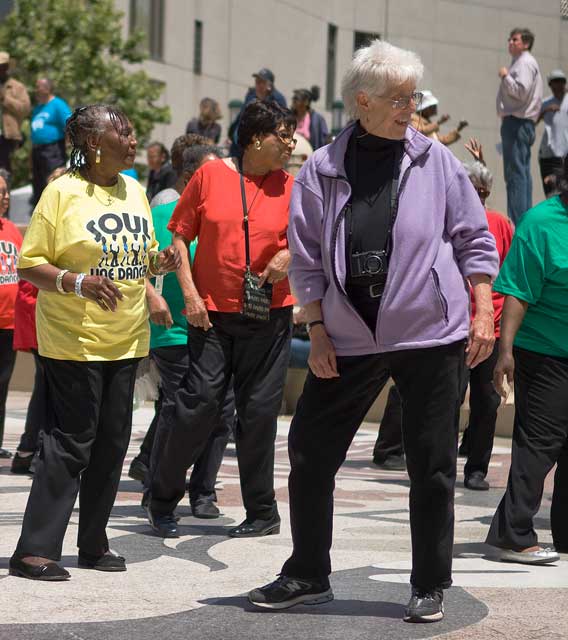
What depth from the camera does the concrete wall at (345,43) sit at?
3159 centimetres

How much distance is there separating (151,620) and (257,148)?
273 centimetres

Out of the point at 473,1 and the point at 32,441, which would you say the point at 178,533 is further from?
the point at 473,1

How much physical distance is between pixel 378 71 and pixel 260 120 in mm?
1990

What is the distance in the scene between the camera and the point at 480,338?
516 centimetres

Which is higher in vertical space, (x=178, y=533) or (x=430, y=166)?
(x=430, y=166)

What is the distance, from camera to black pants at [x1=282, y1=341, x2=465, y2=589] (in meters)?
5.20

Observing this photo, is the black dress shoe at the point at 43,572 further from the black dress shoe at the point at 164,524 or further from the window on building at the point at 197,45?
the window on building at the point at 197,45

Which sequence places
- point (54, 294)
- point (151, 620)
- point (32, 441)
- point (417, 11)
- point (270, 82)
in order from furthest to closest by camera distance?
point (417, 11) → point (270, 82) → point (32, 441) → point (54, 294) → point (151, 620)

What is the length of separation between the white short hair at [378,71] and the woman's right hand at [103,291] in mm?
1117

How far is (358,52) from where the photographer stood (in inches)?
207

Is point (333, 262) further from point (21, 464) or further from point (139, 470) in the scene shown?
point (21, 464)

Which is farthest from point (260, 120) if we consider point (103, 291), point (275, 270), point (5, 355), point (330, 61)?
point (330, 61)

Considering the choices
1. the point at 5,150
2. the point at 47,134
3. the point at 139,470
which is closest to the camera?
the point at 139,470

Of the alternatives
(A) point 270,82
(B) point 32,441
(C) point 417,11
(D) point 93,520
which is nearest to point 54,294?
(D) point 93,520
